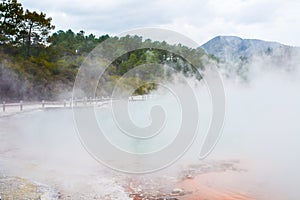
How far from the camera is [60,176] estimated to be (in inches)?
308

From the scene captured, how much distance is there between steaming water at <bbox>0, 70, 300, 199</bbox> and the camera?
778 cm

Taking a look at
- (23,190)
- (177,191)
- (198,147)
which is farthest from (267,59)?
(23,190)

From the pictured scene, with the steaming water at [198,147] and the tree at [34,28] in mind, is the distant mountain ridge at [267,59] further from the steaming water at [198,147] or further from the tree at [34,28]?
the tree at [34,28]

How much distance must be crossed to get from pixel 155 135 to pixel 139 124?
12.3 feet

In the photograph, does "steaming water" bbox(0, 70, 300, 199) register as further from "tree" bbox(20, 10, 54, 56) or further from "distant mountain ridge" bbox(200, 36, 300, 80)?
"tree" bbox(20, 10, 54, 56)

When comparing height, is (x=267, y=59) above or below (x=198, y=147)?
above

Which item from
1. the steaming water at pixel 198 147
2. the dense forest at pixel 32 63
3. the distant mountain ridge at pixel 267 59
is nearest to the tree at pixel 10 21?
the dense forest at pixel 32 63

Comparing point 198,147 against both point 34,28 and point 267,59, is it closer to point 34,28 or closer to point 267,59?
point 267,59

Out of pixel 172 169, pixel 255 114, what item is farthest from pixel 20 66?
pixel 172 169

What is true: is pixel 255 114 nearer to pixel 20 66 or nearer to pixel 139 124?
pixel 139 124

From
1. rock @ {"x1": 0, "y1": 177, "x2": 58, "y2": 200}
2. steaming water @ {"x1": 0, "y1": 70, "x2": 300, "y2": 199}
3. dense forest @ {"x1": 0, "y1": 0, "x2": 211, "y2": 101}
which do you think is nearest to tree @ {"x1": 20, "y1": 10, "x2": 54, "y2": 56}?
dense forest @ {"x1": 0, "y1": 0, "x2": 211, "y2": 101}

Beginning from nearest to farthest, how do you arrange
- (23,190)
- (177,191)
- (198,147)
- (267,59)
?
(23,190) → (177,191) → (198,147) → (267,59)

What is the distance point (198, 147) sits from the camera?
40.2 feet

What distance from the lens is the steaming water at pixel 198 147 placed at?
7777 mm
